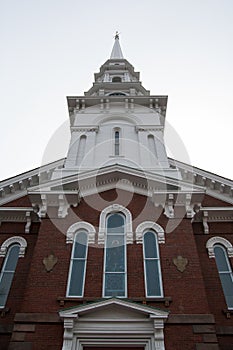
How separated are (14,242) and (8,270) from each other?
1.18 meters

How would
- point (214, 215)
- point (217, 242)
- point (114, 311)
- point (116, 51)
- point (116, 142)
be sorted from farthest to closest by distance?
point (116, 51) → point (116, 142) → point (214, 215) → point (217, 242) → point (114, 311)

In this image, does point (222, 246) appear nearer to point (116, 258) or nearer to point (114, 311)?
point (116, 258)

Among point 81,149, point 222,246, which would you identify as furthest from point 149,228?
point 81,149

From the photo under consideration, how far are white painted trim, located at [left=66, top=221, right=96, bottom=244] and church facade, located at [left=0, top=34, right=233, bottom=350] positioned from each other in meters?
0.04

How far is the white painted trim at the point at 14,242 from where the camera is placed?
1416cm

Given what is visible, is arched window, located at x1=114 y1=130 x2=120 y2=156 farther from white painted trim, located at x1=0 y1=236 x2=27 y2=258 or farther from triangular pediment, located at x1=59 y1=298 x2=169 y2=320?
triangular pediment, located at x1=59 y1=298 x2=169 y2=320

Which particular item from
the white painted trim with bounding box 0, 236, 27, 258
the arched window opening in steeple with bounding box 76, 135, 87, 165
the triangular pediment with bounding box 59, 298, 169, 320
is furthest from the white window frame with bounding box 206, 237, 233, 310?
the arched window opening in steeple with bounding box 76, 135, 87, 165

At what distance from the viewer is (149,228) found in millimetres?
13344

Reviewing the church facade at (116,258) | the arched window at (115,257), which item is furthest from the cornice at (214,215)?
the arched window at (115,257)

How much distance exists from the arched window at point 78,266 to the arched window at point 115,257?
2.42 ft

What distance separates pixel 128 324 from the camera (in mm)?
10391

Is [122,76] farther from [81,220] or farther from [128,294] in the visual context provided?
[128,294]

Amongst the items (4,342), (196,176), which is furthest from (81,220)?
(196,176)

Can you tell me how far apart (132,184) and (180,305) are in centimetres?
529
